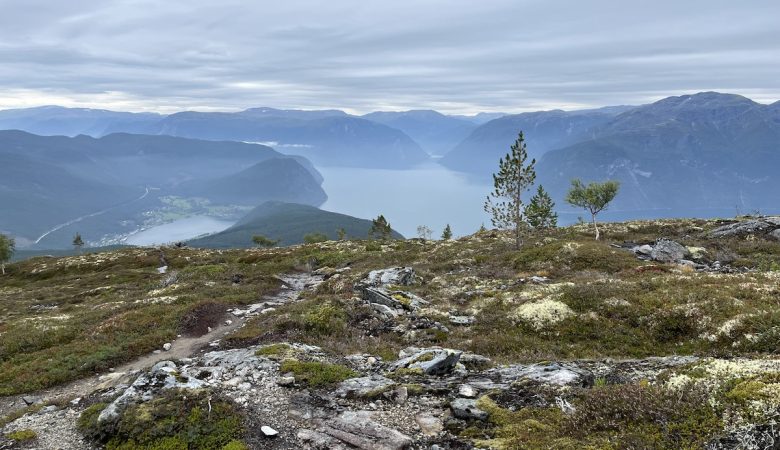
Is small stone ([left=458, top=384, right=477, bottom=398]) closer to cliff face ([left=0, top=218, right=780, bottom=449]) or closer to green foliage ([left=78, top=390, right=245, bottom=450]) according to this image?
cliff face ([left=0, top=218, right=780, bottom=449])

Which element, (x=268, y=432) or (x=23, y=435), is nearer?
(x=268, y=432)

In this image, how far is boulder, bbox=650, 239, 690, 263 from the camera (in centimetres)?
3912

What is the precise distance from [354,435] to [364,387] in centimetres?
268

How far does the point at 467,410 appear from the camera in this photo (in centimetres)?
1187

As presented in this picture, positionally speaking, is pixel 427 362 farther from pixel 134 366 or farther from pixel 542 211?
pixel 542 211

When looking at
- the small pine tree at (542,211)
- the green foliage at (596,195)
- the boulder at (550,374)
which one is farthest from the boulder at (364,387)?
the small pine tree at (542,211)

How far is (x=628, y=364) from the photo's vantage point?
46.9 ft

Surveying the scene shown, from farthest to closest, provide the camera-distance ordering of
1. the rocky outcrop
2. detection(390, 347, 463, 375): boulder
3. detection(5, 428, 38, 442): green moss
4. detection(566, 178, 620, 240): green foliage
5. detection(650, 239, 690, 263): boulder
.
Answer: detection(566, 178, 620, 240): green foliage, the rocky outcrop, detection(650, 239, 690, 263): boulder, detection(390, 347, 463, 375): boulder, detection(5, 428, 38, 442): green moss

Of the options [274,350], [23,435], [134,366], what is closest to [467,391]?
[274,350]

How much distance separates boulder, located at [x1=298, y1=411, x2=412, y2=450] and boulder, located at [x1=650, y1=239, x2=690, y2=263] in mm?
36950

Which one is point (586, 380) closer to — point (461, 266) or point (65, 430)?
point (65, 430)

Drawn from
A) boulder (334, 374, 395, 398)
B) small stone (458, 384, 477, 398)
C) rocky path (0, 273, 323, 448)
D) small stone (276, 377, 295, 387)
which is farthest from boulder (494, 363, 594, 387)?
rocky path (0, 273, 323, 448)

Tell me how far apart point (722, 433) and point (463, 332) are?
14254 mm

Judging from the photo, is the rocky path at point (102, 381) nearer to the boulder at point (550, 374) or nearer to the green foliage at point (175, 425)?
the green foliage at point (175, 425)
